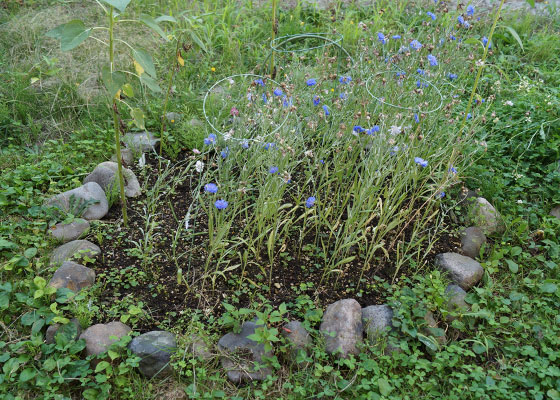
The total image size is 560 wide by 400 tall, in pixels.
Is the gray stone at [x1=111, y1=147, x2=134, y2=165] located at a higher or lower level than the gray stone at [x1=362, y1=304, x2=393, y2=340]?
higher

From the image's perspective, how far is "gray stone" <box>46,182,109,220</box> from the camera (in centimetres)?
299

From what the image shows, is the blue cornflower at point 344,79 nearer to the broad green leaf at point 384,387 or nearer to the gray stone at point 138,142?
the gray stone at point 138,142

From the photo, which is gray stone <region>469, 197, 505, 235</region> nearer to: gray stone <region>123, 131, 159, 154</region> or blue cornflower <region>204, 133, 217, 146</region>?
blue cornflower <region>204, 133, 217, 146</region>

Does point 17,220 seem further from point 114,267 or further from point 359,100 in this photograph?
point 359,100

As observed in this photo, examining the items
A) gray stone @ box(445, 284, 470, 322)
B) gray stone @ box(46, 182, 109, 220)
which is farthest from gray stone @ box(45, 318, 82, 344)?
gray stone @ box(445, 284, 470, 322)

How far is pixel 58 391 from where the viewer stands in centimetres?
223

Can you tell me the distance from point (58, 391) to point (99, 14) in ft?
12.6

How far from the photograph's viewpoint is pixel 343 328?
2.44m

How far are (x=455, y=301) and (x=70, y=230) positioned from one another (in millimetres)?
2139

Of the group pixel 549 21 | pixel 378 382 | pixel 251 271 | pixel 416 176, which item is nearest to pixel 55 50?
pixel 251 271

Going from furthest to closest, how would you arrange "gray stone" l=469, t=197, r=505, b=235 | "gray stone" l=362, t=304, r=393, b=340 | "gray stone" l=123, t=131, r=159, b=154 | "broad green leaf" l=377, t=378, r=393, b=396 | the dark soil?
"gray stone" l=123, t=131, r=159, b=154 → "gray stone" l=469, t=197, r=505, b=235 → the dark soil → "gray stone" l=362, t=304, r=393, b=340 → "broad green leaf" l=377, t=378, r=393, b=396

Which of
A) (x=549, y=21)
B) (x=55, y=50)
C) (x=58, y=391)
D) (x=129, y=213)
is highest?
(x=549, y=21)

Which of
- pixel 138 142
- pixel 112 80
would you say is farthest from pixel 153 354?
pixel 138 142

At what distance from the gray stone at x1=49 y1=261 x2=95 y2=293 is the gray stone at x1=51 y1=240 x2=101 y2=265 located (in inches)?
3.6
